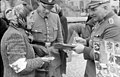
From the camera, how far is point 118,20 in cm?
228

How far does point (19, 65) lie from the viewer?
208 centimetres

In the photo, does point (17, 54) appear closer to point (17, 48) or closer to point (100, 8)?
point (17, 48)

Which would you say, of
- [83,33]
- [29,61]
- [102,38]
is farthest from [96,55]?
[83,33]

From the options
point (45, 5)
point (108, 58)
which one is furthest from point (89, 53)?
point (45, 5)

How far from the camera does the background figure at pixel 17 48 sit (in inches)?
80.2

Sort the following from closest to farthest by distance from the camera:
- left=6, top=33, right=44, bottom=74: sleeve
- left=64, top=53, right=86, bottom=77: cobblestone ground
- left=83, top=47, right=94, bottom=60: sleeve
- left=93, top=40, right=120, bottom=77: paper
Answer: left=6, top=33, right=44, bottom=74: sleeve → left=93, top=40, right=120, bottom=77: paper → left=83, top=47, right=94, bottom=60: sleeve → left=64, top=53, right=86, bottom=77: cobblestone ground

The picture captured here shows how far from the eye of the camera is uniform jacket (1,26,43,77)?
203 centimetres

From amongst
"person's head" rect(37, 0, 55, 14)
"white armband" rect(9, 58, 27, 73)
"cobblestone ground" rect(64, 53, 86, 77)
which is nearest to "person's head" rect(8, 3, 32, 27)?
"white armband" rect(9, 58, 27, 73)

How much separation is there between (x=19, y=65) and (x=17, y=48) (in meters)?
0.17

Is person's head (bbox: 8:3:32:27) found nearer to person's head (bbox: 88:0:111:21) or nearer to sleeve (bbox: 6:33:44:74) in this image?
sleeve (bbox: 6:33:44:74)

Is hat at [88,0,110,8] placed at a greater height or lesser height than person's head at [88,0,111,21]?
greater

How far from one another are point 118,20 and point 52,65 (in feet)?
3.73

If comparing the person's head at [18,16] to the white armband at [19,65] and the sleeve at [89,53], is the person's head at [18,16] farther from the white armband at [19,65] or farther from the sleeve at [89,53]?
the sleeve at [89,53]

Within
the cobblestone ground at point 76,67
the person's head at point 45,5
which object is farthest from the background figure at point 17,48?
the cobblestone ground at point 76,67
